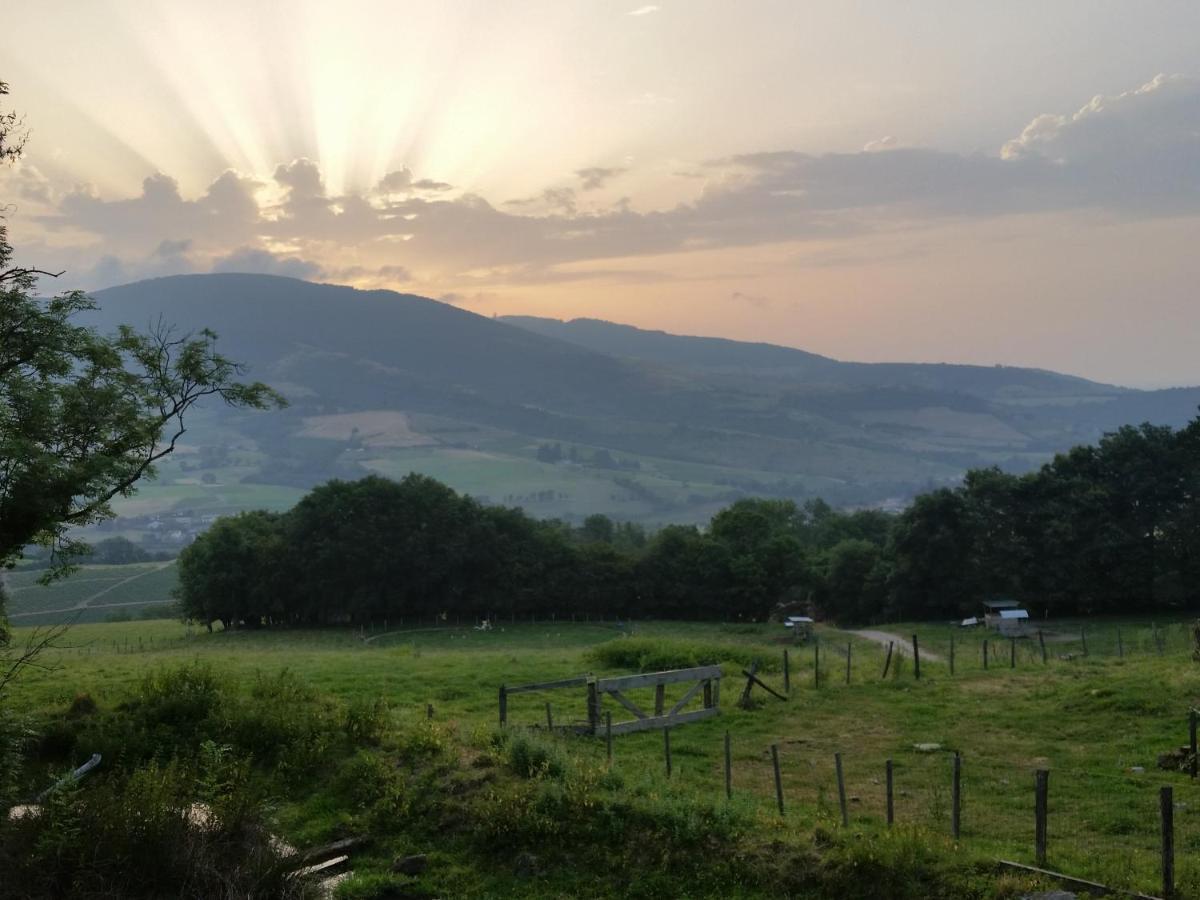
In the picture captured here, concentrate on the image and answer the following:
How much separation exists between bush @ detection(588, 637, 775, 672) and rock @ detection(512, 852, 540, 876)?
18121mm

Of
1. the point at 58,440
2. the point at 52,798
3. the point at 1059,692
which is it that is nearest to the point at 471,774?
the point at 52,798

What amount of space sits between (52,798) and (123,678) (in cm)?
1381

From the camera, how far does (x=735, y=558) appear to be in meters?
78.2

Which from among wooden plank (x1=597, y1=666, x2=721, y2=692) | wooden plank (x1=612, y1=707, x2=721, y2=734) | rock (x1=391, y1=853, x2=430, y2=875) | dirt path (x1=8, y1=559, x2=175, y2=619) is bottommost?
dirt path (x1=8, y1=559, x2=175, y2=619)

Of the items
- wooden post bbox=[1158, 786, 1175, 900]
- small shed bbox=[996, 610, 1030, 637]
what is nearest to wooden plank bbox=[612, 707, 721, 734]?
wooden post bbox=[1158, 786, 1175, 900]

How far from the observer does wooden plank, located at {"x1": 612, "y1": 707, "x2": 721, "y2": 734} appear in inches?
897

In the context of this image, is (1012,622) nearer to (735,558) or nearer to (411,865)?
(735,558)

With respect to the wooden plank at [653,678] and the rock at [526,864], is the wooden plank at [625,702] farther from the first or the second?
the rock at [526,864]

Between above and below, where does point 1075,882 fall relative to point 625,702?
below

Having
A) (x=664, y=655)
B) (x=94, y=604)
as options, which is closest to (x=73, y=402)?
(x=664, y=655)

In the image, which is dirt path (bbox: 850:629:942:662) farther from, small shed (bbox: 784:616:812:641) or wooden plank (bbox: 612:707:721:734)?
wooden plank (bbox: 612:707:721:734)

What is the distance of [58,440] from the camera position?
2408 centimetres

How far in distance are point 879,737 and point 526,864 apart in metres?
10.4

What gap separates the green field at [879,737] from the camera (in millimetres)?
14820
